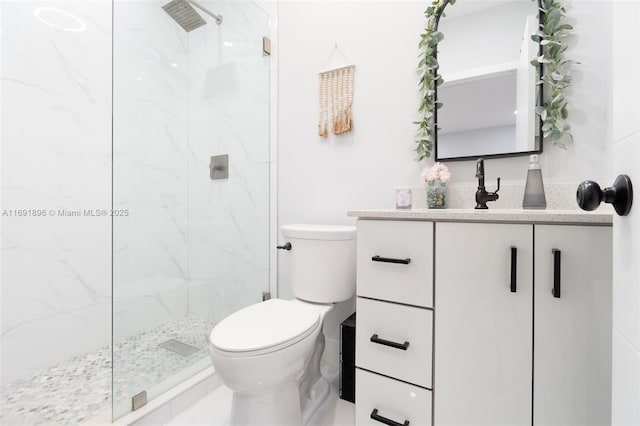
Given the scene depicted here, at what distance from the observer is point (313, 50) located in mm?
1700

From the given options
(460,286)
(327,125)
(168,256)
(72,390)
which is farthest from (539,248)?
(72,390)

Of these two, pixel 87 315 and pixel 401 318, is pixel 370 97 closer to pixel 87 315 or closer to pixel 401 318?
pixel 401 318

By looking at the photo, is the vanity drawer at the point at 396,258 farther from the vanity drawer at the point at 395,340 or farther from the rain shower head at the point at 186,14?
the rain shower head at the point at 186,14

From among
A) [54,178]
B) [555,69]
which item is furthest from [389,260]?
[54,178]

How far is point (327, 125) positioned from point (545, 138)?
1.00 meters

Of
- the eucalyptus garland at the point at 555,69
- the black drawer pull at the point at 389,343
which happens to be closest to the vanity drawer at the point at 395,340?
the black drawer pull at the point at 389,343

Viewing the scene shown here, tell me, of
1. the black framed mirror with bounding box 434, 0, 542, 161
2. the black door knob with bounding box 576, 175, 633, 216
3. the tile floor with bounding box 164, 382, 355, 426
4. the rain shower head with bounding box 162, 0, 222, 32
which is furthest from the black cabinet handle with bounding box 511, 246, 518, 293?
the rain shower head with bounding box 162, 0, 222, 32

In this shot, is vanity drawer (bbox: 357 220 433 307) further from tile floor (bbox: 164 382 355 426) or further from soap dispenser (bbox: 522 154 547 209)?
tile floor (bbox: 164 382 355 426)

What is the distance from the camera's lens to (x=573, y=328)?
78cm

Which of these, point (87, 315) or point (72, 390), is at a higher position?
point (87, 315)

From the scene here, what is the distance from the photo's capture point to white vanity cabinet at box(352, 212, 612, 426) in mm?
765

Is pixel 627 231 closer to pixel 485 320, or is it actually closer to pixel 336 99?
pixel 485 320

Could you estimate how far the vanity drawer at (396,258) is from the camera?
94 centimetres

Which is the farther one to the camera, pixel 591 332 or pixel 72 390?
pixel 72 390
